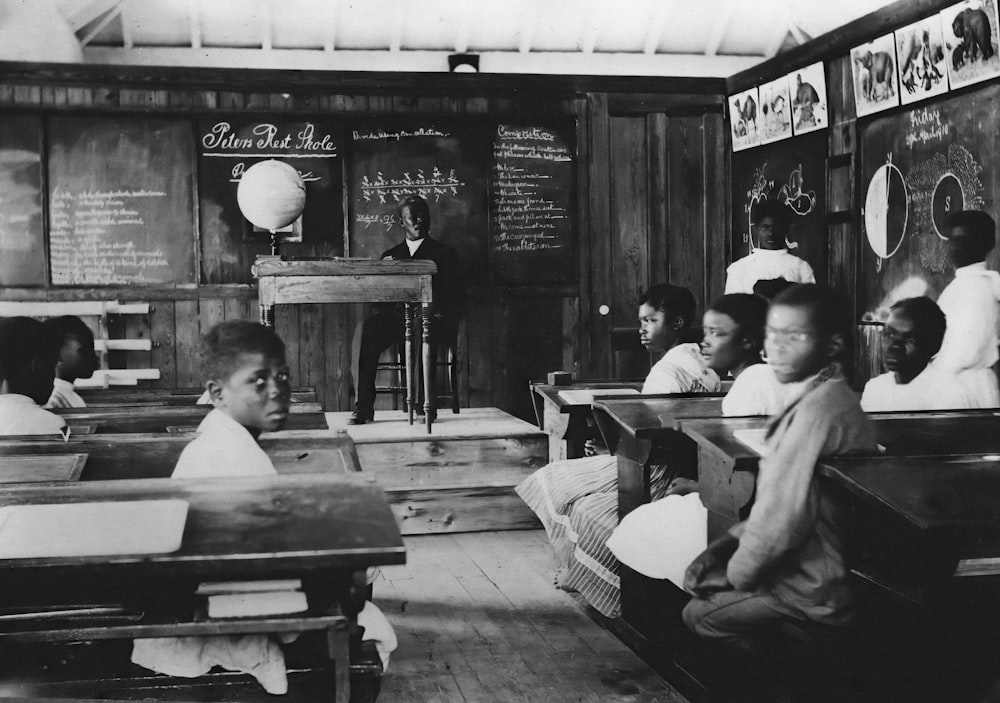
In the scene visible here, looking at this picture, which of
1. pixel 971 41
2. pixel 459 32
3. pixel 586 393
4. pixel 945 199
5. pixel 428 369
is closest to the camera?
pixel 586 393

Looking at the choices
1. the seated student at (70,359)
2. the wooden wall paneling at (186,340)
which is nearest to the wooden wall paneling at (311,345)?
the wooden wall paneling at (186,340)

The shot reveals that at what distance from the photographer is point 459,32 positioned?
6891 mm

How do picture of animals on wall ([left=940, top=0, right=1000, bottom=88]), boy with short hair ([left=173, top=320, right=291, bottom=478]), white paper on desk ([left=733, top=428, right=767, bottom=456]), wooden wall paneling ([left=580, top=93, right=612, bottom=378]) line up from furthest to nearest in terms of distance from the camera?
wooden wall paneling ([left=580, top=93, right=612, bottom=378]), picture of animals on wall ([left=940, top=0, right=1000, bottom=88]), white paper on desk ([left=733, top=428, right=767, bottom=456]), boy with short hair ([left=173, top=320, right=291, bottom=478])

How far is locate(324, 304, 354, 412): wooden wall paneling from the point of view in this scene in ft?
19.7

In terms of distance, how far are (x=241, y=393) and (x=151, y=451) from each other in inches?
19.2

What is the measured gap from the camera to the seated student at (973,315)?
309 cm

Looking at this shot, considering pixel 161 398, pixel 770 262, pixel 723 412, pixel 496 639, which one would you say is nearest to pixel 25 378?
pixel 161 398

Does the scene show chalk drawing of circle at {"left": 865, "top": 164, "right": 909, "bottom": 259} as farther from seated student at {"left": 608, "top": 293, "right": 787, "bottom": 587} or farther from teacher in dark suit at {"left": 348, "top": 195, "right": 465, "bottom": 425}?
seated student at {"left": 608, "top": 293, "right": 787, "bottom": 587}

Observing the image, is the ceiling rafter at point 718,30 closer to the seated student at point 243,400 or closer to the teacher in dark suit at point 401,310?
the teacher in dark suit at point 401,310

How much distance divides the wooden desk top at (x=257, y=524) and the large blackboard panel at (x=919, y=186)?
3282 mm

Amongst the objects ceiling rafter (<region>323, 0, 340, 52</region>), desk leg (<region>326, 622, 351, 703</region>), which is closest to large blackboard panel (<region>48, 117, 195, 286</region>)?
ceiling rafter (<region>323, 0, 340, 52</region>)

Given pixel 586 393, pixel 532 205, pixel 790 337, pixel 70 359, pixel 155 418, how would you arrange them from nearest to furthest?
pixel 790 337 → pixel 155 418 → pixel 70 359 → pixel 586 393 → pixel 532 205

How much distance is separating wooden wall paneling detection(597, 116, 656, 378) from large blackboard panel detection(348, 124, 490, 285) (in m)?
0.76

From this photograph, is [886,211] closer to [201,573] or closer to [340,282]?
[340,282]
